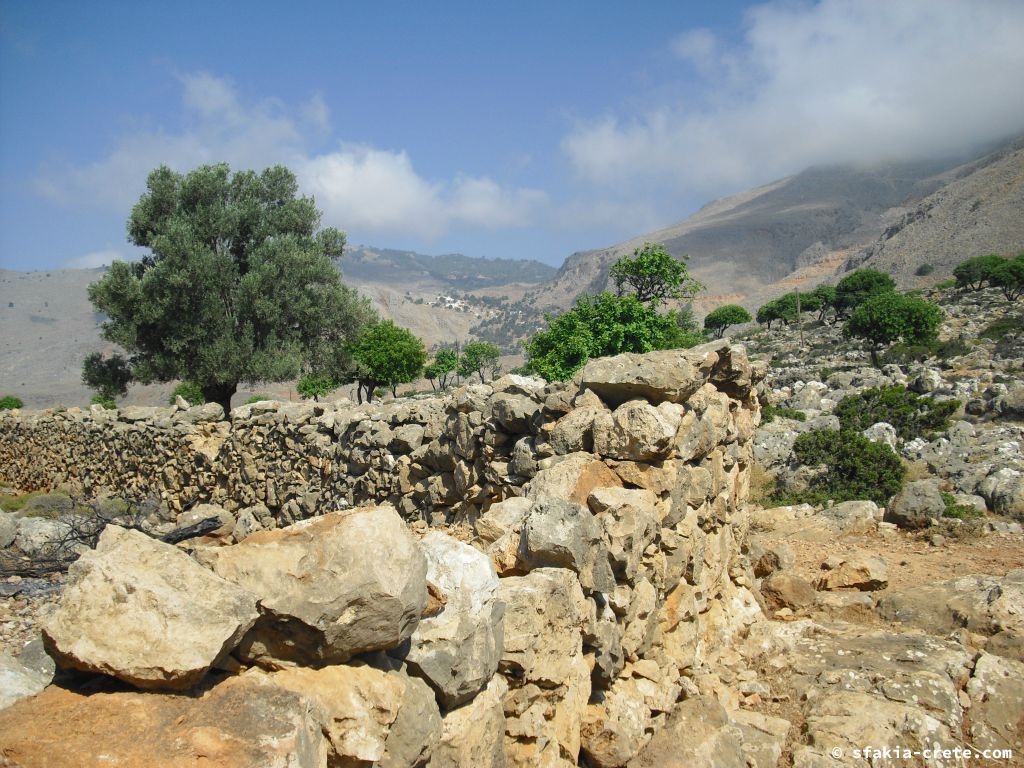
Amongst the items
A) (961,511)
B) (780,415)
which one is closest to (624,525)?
(961,511)

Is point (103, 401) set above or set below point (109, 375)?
below

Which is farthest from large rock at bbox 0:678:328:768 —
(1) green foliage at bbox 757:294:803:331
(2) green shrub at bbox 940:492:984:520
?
(1) green foliage at bbox 757:294:803:331

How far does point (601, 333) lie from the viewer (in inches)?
578

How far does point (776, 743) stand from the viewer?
471 cm

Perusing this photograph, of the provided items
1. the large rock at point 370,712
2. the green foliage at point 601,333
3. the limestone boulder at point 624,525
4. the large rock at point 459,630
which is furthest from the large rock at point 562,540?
the green foliage at point 601,333

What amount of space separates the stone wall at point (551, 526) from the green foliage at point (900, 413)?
9452 millimetres

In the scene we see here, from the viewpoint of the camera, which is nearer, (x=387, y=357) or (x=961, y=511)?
(x=961, y=511)

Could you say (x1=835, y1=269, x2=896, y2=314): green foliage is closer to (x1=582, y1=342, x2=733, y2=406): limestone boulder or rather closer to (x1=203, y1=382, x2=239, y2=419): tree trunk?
(x1=203, y1=382, x2=239, y2=419): tree trunk

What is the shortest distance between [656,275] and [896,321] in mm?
22406

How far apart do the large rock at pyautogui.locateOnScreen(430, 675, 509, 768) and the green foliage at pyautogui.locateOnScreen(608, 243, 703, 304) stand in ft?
46.0

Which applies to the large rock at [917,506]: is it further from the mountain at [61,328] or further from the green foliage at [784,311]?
the green foliage at [784,311]

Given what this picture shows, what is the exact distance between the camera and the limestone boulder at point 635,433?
521 cm

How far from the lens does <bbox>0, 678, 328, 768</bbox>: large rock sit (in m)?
1.79

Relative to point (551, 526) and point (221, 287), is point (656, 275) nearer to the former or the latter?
point (221, 287)
